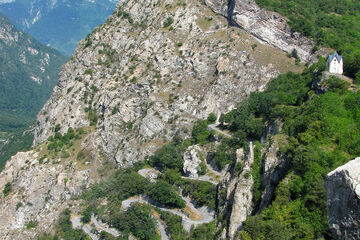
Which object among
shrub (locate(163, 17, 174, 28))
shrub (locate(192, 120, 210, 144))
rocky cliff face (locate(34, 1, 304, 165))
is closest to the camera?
shrub (locate(192, 120, 210, 144))

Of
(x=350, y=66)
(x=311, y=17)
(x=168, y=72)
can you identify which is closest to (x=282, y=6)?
(x=311, y=17)

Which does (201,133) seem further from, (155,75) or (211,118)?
(155,75)

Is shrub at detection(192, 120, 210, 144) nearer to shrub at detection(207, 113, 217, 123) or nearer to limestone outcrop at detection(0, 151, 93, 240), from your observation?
shrub at detection(207, 113, 217, 123)

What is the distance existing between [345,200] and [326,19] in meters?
93.5

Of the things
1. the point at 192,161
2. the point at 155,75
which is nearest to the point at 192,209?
the point at 192,161

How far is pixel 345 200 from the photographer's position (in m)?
14.1

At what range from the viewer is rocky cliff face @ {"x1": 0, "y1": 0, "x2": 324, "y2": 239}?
3568 inches

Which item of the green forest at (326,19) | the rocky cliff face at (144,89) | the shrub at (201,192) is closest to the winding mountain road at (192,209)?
the shrub at (201,192)

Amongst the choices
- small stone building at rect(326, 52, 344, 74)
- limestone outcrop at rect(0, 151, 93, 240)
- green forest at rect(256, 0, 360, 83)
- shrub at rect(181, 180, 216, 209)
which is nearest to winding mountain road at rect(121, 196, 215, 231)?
shrub at rect(181, 180, 216, 209)

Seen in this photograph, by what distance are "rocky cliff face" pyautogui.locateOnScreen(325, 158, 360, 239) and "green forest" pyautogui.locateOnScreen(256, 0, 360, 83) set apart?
66.6 m

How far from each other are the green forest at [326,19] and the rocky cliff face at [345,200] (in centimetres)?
6657

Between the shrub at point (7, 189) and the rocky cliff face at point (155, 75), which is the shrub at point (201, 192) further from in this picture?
the shrub at point (7, 189)

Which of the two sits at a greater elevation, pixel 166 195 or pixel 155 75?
pixel 155 75

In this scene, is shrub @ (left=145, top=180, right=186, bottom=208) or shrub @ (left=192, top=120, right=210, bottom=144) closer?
shrub @ (left=145, top=180, right=186, bottom=208)
